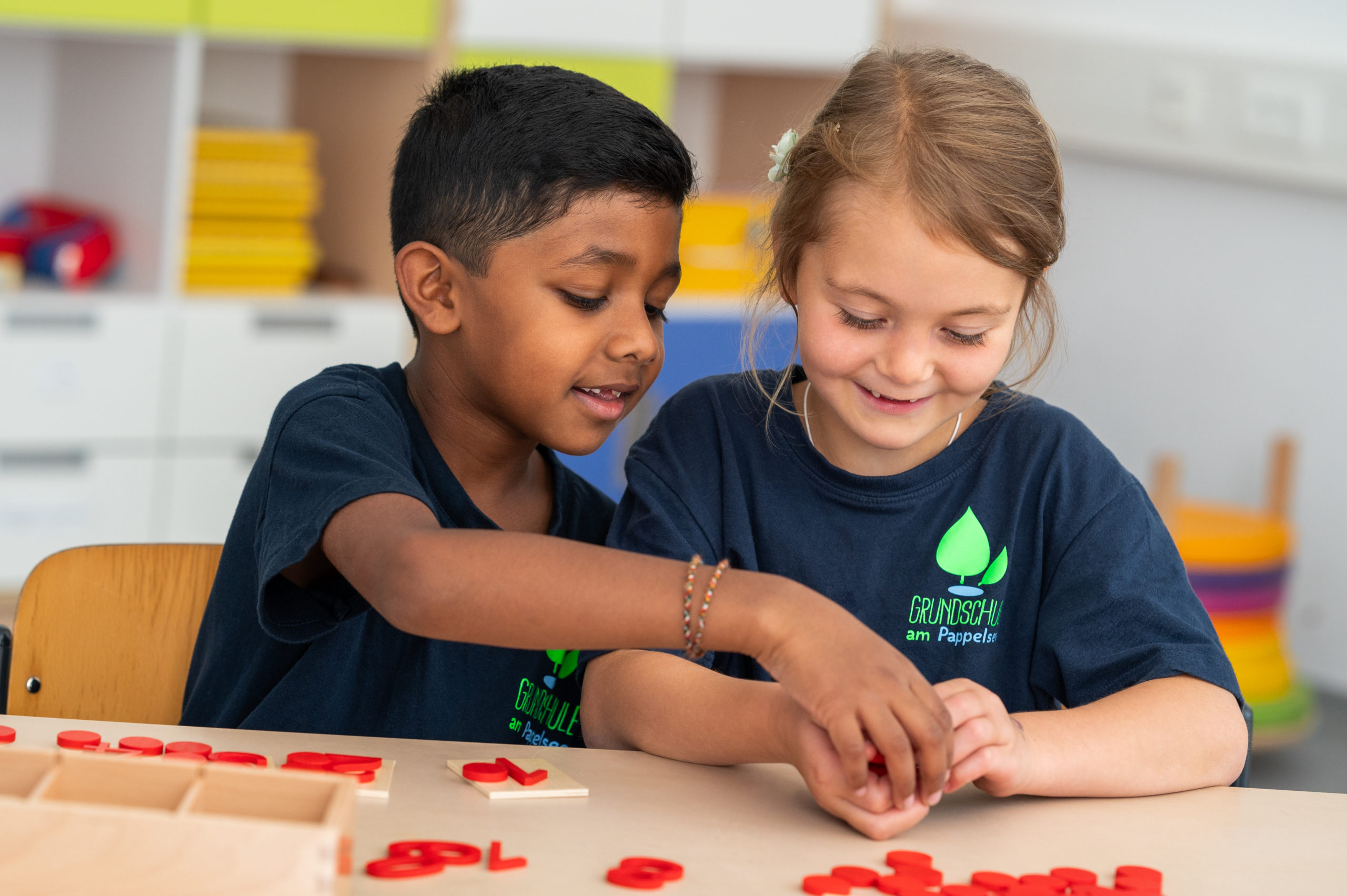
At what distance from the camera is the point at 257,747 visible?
32.4 inches

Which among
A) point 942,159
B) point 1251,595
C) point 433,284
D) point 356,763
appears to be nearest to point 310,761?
point 356,763

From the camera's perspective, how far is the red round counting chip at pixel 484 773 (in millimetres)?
789

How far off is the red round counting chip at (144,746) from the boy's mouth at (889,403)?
521mm

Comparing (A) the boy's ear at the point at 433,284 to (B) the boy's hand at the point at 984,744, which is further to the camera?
(A) the boy's ear at the point at 433,284

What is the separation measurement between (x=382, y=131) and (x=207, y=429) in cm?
64

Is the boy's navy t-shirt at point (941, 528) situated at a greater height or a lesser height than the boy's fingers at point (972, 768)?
greater

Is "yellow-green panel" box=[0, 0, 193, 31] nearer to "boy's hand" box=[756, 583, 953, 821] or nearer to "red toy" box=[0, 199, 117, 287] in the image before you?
"red toy" box=[0, 199, 117, 287]

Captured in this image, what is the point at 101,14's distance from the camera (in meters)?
2.36

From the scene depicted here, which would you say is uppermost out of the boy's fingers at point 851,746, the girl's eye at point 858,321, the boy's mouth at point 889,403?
the girl's eye at point 858,321

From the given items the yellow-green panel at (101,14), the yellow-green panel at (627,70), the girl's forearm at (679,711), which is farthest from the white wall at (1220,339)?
the girl's forearm at (679,711)

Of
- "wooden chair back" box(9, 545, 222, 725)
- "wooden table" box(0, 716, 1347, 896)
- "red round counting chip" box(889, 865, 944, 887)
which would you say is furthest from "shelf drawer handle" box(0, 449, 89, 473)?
"red round counting chip" box(889, 865, 944, 887)

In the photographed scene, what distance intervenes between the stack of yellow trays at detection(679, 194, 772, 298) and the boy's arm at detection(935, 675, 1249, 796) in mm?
2150

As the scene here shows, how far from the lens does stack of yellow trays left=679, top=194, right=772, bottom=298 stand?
305cm

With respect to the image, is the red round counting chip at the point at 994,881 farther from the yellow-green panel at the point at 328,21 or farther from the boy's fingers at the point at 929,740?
the yellow-green panel at the point at 328,21
